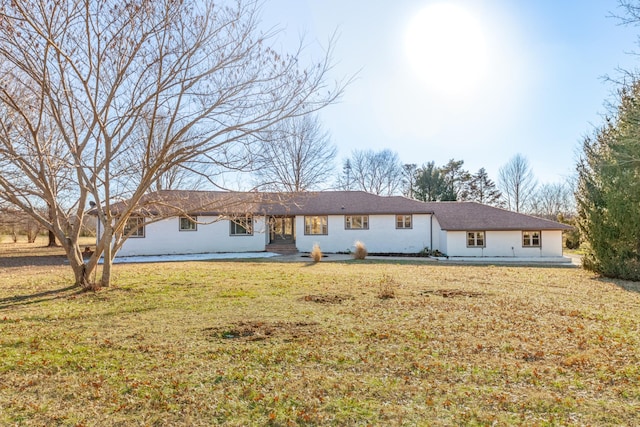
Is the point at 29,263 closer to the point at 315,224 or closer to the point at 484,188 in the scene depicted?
the point at 315,224

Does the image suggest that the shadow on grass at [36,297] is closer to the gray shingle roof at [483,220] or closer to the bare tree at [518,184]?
the gray shingle roof at [483,220]

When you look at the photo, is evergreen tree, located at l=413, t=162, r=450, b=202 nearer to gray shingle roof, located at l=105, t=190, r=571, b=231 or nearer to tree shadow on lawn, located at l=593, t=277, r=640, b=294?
gray shingle roof, located at l=105, t=190, r=571, b=231

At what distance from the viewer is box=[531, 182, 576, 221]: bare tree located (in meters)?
44.3

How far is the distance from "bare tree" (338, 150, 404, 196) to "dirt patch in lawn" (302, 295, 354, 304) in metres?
33.9

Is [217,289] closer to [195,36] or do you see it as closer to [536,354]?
→ [195,36]

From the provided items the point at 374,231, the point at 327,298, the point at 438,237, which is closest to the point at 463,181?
the point at 438,237

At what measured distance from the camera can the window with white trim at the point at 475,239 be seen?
72.6ft

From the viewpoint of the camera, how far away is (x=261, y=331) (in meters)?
6.06

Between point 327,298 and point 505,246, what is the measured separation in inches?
679

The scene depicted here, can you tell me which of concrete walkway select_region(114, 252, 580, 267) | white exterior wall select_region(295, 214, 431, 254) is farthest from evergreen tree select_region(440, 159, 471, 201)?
concrete walkway select_region(114, 252, 580, 267)

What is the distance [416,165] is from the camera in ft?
Answer: 137

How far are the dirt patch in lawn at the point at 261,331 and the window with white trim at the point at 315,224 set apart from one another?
1774cm

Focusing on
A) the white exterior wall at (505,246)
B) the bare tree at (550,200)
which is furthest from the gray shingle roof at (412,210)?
the bare tree at (550,200)

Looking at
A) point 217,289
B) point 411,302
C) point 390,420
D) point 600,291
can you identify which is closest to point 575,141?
point 600,291
